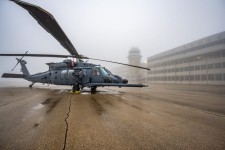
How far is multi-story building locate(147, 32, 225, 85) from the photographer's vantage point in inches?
1806

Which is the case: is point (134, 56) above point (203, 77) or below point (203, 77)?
above

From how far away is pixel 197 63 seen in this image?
53688 mm

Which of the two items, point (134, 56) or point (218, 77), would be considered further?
point (134, 56)

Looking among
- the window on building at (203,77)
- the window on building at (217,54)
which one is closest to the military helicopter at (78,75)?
the window on building at (217,54)

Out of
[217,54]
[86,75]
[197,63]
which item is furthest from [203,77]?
[86,75]

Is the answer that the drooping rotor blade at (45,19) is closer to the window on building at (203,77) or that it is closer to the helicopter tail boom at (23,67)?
the helicopter tail boom at (23,67)

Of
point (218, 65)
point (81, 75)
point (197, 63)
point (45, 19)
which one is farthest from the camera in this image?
point (197, 63)

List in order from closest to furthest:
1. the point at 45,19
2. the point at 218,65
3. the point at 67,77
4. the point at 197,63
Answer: the point at 45,19
the point at 67,77
the point at 218,65
the point at 197,63

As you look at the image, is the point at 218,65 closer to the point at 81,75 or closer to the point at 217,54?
the point at 217,54

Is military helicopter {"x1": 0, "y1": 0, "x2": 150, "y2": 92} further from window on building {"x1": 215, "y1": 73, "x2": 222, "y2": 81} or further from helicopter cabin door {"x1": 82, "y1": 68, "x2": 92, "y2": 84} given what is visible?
window on building {"x1": 215, "y1": 73, "x2": 222, "y2": 81}

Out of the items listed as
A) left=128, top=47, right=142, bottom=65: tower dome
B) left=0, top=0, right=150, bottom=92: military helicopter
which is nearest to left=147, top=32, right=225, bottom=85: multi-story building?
left=0, top=0, right=150, bottom=92: military helicopter

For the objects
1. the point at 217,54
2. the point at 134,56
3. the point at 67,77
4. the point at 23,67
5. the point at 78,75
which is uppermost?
the point at 134,56

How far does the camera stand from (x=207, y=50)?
50031 mm

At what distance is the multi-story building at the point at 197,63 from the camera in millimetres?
45875
